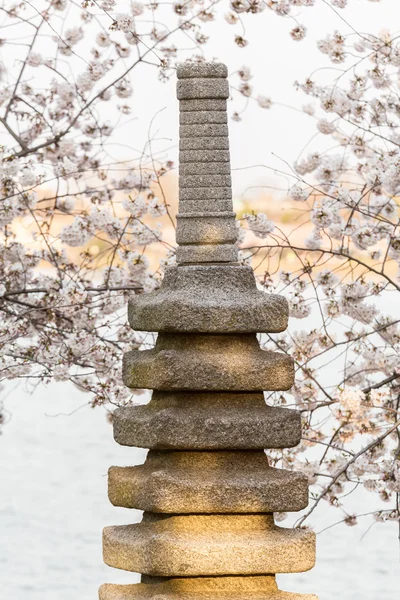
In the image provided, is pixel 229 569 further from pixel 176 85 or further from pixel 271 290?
pixel 271 290

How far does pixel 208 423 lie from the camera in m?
6.89

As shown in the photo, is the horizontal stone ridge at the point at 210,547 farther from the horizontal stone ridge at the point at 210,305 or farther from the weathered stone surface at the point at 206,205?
the weathered stone surface at the point at 206,205

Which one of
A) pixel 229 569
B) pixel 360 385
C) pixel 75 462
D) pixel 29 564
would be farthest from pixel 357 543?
pixel 229 569

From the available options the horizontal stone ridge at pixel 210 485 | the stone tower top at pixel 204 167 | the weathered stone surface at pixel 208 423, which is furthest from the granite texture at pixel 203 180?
the horizontal stone ridge at pixel 210 485

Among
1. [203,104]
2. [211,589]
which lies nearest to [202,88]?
[203,104]

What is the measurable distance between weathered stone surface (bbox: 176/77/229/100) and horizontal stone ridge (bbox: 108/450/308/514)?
83.5 inches

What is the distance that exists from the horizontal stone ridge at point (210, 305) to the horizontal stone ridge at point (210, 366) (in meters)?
0.14

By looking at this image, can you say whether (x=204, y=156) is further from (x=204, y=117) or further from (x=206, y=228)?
(x=206, y=228)

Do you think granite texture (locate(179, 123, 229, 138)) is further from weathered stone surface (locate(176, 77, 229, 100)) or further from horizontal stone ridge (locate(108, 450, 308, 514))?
horizontal stone ridge (locate(108, 450, 308, 514))

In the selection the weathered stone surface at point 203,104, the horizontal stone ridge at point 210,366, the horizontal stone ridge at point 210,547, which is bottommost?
the horizontal stone ridge at point 210,547

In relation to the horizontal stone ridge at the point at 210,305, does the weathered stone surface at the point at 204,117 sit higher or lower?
higher

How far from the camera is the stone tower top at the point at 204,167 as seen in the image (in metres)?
7.23

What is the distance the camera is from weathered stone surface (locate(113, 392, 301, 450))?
22.6 ft

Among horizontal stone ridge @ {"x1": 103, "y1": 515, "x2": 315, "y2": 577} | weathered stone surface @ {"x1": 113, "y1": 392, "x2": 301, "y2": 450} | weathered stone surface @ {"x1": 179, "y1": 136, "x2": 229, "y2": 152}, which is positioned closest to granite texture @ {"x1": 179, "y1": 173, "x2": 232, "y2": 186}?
weathered stone surface @ {"x1": 179, "y1": 136, "x2": 229, "y2": 152}
